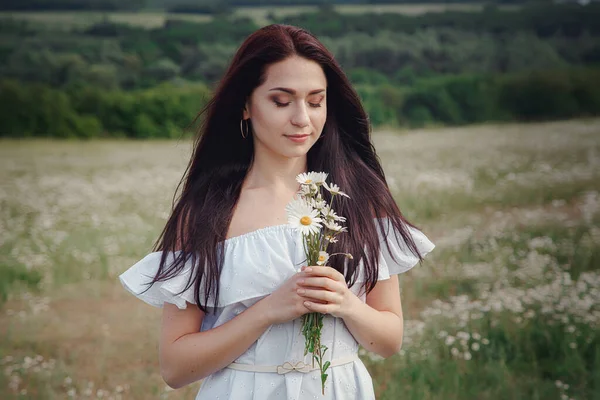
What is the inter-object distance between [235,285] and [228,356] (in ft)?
0.56

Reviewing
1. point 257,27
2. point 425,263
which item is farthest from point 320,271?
point 257,27

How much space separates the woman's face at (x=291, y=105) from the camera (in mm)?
1893

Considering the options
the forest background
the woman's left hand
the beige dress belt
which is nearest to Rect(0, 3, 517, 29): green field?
the forest background

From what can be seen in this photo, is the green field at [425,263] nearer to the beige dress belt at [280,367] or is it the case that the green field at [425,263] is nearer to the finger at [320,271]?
the beige dress belt at [280,367]

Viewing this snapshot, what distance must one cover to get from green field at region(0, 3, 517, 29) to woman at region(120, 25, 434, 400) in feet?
13.6

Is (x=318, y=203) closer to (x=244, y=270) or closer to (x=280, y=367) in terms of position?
(x=244, y=270)

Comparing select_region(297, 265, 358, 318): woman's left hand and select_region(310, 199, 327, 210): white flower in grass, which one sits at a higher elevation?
select_region(310, 199, 327, 210): white flower in grass

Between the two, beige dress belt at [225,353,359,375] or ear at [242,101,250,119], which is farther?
ear at [242,101,250,119]

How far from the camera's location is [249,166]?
2.06 metres

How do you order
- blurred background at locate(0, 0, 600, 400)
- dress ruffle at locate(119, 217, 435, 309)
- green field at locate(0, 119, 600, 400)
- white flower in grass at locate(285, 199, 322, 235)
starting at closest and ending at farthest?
white flower in grass at locate(285, 199, 322, 235), dress ruffle at locate(119, 217, 435, 309), green field at locate(0, 119, 600, 400), blurred background at locate(0, 0, 600, 400)

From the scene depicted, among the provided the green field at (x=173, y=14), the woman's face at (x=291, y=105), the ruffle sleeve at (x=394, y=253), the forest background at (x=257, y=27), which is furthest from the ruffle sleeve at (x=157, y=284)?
the green field at (x=173, y=14)

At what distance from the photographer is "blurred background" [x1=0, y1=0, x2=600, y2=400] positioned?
4.49 m

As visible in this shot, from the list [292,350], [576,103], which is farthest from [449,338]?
[576,103]

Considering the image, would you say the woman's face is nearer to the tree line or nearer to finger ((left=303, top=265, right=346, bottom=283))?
finger ((left=303, top=265, right=346, bottom=283))
